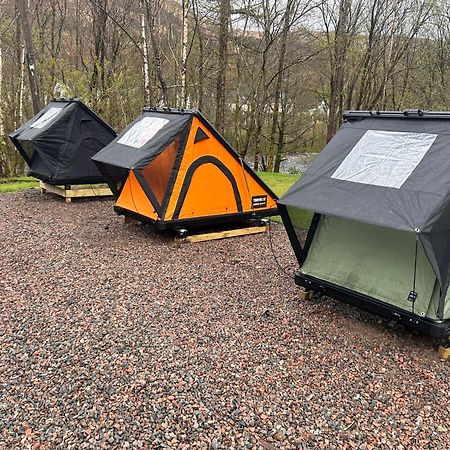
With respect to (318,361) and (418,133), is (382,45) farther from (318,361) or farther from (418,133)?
(318,361)

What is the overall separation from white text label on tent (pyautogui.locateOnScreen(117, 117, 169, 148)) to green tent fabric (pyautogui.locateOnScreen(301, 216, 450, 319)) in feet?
10.3

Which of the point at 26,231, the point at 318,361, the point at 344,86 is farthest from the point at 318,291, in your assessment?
the point at 344,86

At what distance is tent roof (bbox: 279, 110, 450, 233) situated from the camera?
3.25 meters

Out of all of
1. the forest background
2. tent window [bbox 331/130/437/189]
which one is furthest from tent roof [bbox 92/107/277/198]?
the forest background

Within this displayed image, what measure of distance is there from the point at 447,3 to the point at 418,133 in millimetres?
17284

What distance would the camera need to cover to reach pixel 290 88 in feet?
67.5

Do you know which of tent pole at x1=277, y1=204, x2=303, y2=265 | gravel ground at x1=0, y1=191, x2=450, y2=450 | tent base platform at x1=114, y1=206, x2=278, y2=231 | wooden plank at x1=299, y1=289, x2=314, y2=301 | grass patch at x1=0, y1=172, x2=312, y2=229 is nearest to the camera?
gravel ground at x1=0, y1=191, x2=450, y2=450

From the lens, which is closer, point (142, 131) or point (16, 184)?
point (142, 131)

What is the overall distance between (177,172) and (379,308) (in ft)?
11.6

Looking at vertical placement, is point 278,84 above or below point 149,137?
above

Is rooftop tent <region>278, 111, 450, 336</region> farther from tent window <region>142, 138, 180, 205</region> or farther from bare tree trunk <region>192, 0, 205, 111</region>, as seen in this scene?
bare tree trunk <region>192, 0, 205, 111</region>

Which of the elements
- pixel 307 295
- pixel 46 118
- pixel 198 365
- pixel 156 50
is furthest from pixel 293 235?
pixel 156 50

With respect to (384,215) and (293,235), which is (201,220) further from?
(384,215)

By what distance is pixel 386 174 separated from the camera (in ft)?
11.9
